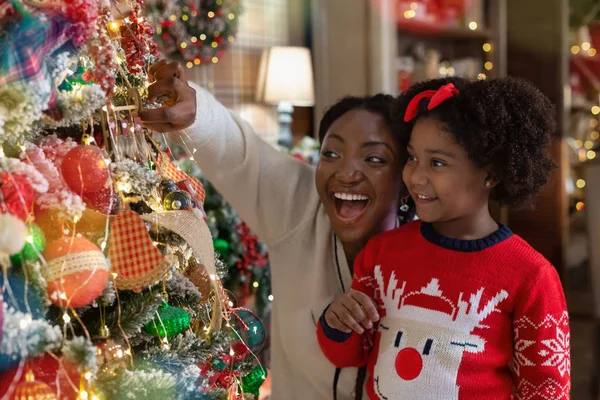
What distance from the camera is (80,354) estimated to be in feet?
2.27

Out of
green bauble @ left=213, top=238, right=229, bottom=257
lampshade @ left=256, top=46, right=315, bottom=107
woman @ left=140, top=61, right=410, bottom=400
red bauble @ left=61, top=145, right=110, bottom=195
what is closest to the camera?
red bauble @ left=61, top=145, right=110, bottom=195

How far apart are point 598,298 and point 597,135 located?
2.27 meters

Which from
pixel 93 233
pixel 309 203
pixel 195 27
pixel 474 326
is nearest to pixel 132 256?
pixel 93 233

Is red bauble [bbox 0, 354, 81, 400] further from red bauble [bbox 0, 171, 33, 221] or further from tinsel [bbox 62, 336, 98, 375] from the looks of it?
red bauble [bbox 0, 171, 33, 221]

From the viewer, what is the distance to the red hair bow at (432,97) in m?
1.17

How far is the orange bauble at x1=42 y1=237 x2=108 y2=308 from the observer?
2.33 feet

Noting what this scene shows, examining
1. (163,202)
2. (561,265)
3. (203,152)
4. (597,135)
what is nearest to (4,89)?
(163,202)

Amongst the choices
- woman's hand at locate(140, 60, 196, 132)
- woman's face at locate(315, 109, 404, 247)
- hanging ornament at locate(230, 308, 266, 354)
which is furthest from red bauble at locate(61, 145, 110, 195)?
woman's face at locate(315, 109, 404, 247)

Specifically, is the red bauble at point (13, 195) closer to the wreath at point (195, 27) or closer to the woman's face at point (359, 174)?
the woman's face at point (359, 174)

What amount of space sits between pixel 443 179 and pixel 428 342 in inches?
11.4

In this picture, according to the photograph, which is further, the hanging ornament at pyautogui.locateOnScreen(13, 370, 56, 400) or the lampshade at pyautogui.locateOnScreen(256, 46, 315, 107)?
the lampshade at pyautogui.locateOnScreen(256, 46, 315, 107)

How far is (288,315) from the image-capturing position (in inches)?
57.4

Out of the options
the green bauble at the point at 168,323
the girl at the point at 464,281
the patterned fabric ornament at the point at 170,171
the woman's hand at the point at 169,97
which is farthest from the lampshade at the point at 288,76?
the green bauble at the point at 168,323

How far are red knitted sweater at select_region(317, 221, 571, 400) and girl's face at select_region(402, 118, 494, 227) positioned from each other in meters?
0.06
